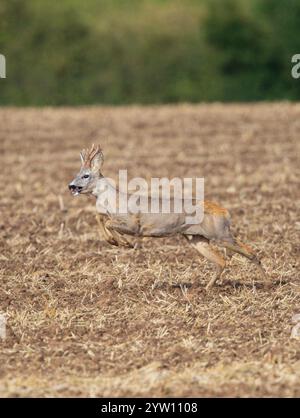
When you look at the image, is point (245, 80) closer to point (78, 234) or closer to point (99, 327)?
point (78, 234)

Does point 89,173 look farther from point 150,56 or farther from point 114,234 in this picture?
point 150,56

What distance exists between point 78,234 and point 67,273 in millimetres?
2046

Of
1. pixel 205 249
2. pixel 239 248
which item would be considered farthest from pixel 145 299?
pixel 239 248

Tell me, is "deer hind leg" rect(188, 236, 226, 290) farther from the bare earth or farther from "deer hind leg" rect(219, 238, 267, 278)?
the bare earth

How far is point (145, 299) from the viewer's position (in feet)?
31.4

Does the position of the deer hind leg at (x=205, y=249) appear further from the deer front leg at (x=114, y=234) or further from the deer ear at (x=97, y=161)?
the deer ear at (x=97, y=161)

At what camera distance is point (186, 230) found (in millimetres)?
9422

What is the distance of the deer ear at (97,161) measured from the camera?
30.6 feet

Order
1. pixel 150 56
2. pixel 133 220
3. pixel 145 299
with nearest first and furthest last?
pixel 133 220
pixel 145 299
pixel 150 56

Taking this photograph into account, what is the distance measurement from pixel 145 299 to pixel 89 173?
44.0 inches

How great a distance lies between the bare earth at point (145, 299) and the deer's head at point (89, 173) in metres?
0.94

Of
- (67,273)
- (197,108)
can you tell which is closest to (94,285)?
(67,273)

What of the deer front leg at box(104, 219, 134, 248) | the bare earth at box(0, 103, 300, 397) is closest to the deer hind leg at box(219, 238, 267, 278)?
the bare earth at box(0, 103, 300, 397)
